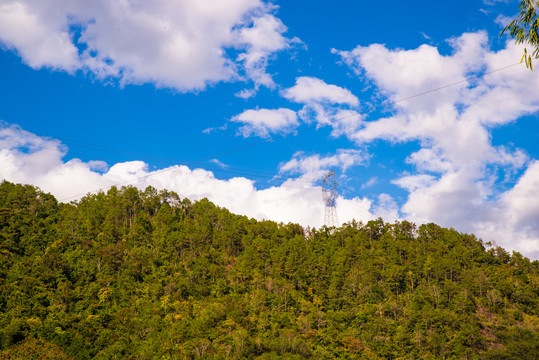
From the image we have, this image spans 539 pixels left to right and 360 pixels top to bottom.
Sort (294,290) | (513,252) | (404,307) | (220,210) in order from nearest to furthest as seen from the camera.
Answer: (404,307) → (294,290) → (513,252) → (220,210)

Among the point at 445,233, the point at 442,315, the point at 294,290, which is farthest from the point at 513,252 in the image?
the point at 294,290

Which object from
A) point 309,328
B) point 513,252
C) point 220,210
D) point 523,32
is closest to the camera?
point 523,32

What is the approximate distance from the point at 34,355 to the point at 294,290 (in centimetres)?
5889

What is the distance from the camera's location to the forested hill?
7306 centimetres

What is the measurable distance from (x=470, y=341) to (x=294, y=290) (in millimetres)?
40818

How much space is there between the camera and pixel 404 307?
93.4 m

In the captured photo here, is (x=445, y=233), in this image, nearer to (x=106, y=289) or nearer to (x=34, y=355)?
(x=106, y=289)

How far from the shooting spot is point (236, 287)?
3917 inches

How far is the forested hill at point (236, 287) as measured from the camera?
73062 mm

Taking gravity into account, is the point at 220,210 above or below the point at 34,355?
above

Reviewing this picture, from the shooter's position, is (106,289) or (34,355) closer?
(34,355)

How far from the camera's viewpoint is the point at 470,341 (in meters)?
84.0

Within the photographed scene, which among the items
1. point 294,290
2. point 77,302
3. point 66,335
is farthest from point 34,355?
point 294,290

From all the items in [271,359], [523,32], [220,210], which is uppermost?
[220,210]
